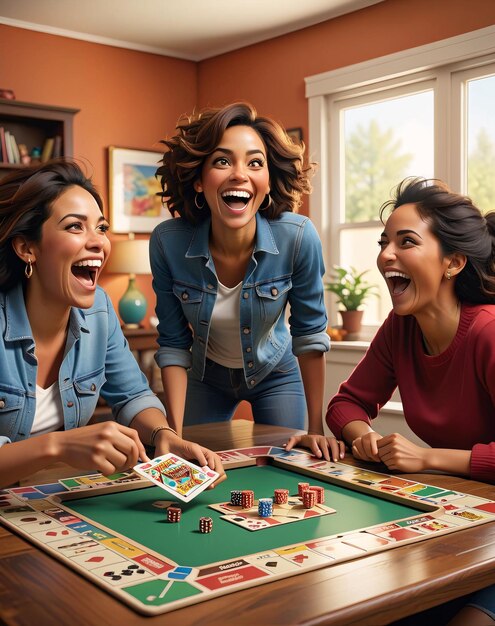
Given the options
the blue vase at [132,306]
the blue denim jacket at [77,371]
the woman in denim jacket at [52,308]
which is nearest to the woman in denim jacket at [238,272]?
the blue denim jacket at [77,371]

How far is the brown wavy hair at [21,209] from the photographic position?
1940 mm

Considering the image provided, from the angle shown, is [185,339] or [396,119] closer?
[185,339]

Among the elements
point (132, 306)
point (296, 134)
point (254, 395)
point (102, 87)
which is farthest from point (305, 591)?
point (102, 87)

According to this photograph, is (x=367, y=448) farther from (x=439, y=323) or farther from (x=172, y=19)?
(x=172, y=19)

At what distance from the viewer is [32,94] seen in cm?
560

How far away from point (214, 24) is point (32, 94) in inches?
56.0

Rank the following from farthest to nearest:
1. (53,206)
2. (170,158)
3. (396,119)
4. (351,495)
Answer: (396,119), (170,158), (53,206), (351,495)

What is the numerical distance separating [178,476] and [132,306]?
415 cm

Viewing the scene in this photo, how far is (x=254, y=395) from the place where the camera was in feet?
8.75

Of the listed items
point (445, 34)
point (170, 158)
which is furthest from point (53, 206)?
point (445, 34)

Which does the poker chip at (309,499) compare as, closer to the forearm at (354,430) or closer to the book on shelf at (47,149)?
the forearm at (354,430)

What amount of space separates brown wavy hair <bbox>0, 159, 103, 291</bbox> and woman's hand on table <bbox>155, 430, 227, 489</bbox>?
22.2 inches

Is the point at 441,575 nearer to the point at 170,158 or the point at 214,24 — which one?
the point at 170,158

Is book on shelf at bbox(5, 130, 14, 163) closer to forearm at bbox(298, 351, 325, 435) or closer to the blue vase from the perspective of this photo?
the blue vase
